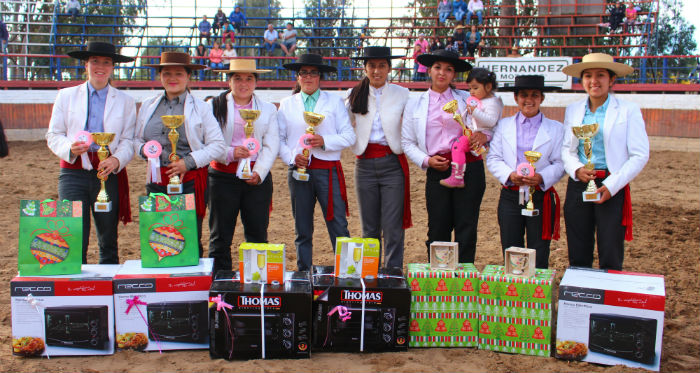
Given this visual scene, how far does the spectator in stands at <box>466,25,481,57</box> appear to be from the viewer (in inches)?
644

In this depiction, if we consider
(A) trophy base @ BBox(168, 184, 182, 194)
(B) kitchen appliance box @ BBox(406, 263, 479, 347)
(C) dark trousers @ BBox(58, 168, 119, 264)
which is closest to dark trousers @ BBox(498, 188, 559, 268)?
(B) kitchen appliance box @ BBox(406, 263, 479, 347)

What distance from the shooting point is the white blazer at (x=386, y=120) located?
4605 mm

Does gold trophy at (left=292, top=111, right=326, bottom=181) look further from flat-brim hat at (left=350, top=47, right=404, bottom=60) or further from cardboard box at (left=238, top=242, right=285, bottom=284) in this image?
cardboard box at (left=238, top=242, right=285, bottom=284)

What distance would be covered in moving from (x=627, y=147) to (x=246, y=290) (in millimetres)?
2590

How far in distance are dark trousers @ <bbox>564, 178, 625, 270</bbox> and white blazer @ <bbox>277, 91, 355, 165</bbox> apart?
1.62 m

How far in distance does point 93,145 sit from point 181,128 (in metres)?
0.59

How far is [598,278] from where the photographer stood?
3.70 meters

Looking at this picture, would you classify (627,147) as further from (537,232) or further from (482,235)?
(482,235)

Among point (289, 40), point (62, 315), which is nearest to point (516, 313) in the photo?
point (62, 315)

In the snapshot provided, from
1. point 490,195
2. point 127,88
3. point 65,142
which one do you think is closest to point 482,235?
point 490,195

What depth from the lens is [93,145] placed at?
13.7 ft

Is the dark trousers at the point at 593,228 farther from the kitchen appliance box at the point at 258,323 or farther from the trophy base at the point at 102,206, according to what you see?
the trophy base at the point at 102,206

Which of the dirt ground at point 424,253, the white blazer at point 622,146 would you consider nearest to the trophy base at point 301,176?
the dirt ground at point 424,253

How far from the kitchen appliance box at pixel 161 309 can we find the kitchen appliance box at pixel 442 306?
1.26 m
